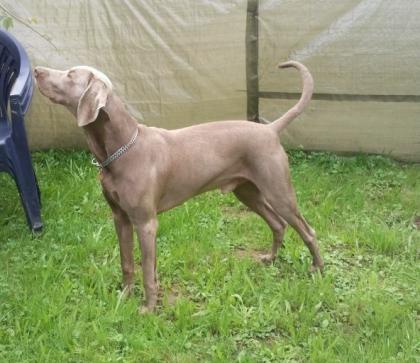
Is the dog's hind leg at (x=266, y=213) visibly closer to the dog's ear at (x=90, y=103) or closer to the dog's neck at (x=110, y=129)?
the dog's neck at (x=110, y=129)

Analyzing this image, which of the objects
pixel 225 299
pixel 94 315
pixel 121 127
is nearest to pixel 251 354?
pixel 225 299

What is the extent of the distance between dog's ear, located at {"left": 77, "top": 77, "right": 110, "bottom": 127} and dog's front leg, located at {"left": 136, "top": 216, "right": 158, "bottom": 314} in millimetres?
610

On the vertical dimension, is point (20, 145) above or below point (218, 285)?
above

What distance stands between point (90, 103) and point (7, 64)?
2.04 m

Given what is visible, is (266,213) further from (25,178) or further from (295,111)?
(25,178)

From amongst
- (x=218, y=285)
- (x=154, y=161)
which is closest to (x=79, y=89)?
(x=154, y=161)

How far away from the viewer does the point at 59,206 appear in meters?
4.54

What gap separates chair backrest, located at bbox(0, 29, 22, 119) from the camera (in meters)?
4.48

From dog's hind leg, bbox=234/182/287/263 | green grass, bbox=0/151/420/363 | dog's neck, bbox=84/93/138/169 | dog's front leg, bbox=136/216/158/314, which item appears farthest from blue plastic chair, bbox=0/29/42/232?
dog's hind leg, bbox=234/182/287/263

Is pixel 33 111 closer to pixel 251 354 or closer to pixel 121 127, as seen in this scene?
pixel 121 127

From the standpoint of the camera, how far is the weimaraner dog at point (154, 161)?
119 inches

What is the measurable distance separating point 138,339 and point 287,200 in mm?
1153

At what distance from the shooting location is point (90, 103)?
114 inches

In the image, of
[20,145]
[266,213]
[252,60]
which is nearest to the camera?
[266,213]
